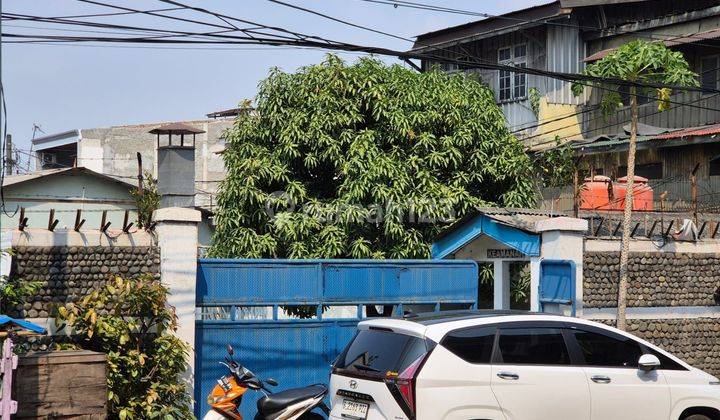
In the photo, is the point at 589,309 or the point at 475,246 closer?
the point at 589,309

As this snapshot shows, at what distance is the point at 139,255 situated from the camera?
11.6 meters

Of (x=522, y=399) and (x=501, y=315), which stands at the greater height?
(x=501, y=315)

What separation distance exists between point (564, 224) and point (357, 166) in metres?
4.54

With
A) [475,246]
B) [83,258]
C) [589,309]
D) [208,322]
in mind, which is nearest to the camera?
[83,258]

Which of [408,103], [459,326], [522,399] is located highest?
[408,103]

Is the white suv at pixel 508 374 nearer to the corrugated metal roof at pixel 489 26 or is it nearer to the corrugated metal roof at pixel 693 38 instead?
the corrugated metal roof at pixel 693 38

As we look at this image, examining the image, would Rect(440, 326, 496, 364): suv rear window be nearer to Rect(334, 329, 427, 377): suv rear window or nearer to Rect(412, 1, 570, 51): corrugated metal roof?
Rect(334, 329, 427, 377): suv rear window

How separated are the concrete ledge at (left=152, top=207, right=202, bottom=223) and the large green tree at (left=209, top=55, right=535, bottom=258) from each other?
4.89 meters

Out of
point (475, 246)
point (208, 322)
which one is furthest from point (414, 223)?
point (208, 322)

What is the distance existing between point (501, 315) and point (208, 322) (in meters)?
4.19

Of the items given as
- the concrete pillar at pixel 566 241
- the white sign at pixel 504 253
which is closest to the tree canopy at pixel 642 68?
the concrete pillar at pixel 566 241

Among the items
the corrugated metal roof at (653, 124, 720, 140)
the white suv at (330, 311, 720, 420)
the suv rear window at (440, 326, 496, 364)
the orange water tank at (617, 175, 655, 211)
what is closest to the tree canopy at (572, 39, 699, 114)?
the orange water tank at (617, 175, 655, 211)

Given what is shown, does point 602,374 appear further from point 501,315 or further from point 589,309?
point 589,309

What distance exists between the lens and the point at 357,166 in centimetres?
1694
